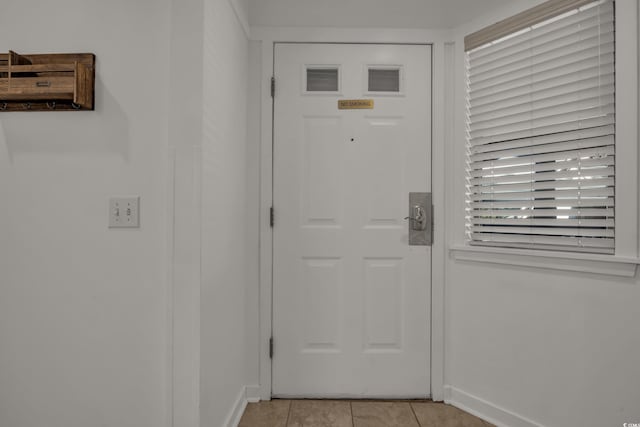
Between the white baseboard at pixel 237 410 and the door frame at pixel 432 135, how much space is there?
12cm

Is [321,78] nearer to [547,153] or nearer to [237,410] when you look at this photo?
[547,153]

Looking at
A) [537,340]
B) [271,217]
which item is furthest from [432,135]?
[537,340]

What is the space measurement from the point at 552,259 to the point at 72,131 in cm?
221

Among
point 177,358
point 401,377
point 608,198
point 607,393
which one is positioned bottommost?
point 401,377

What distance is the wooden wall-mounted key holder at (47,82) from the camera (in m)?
1.44

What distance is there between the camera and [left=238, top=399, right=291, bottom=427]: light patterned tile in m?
2.09

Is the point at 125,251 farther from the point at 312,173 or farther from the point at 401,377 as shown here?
the point at 401,377

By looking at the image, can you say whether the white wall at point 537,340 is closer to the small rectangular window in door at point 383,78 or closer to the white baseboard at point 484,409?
the white baseboard at point 484,409

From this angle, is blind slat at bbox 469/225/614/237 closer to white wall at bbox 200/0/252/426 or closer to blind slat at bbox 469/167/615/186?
blind slat at bbox 469/167/615/186

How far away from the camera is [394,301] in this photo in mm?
2373

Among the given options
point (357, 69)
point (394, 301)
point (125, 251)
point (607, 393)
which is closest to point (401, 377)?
point (394, 301)

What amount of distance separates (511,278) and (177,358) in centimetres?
168

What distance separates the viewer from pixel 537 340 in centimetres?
197

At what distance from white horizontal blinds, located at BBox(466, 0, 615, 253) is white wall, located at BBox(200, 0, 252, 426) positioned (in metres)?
1.32
